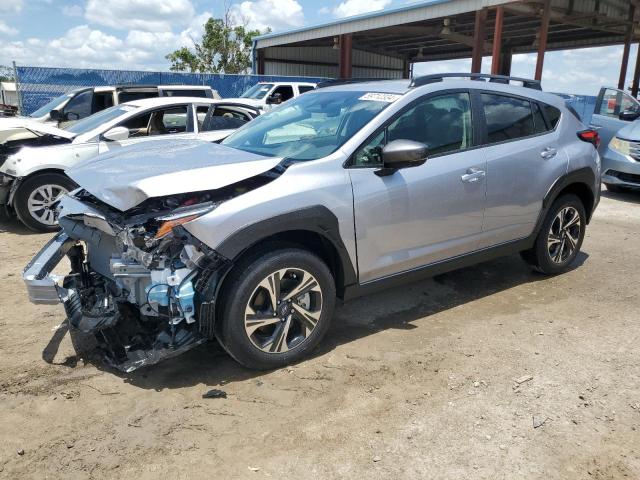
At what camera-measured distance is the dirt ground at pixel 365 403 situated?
2.62 meters

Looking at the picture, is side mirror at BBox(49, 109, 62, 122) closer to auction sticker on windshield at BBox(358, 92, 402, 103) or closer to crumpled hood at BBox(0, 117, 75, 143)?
crumpled hood at BBox(0, 117, 75, 143)

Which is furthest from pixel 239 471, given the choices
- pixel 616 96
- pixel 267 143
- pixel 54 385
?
pixel 616 96

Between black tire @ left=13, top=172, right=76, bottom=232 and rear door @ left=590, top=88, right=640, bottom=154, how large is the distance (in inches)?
366

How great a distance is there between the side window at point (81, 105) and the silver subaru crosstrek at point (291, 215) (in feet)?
25.6

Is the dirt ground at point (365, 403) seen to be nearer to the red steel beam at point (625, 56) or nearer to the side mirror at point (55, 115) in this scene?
the side mirror at point (55, 115)

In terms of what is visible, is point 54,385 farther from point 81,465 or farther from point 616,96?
point 616,96

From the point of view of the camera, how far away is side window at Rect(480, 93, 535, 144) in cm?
435

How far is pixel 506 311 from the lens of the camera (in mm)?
4488

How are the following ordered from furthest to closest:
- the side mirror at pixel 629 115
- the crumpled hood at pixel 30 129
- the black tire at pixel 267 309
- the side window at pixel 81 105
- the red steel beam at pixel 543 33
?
the red steel beam at pixel 543 33 < the side window at pixel 81 105 < the side mirror at pixel 629 115 < the crumpled hood at pixel 30 129 < the black tire at pixel 267 309

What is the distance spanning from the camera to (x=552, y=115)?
193 inches

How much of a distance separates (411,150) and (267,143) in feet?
3.99

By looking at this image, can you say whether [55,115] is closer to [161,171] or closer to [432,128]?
[161,171]

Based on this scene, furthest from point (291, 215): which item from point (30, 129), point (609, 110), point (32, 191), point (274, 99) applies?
point (274, 99)

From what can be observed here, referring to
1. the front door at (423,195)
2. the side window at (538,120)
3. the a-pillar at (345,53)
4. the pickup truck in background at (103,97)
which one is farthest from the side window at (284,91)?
the front door at (423,195)
